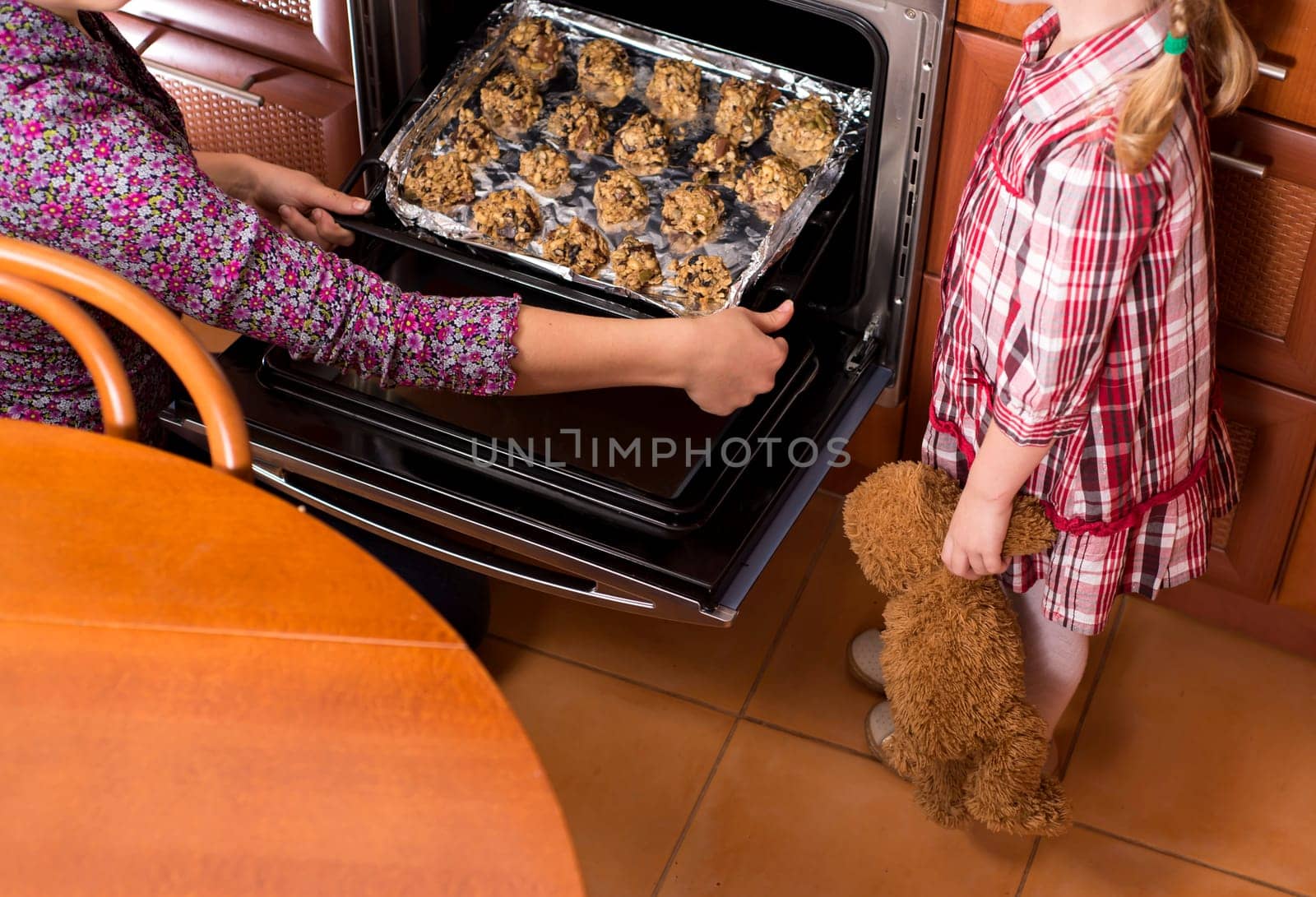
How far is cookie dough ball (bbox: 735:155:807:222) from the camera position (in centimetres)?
140

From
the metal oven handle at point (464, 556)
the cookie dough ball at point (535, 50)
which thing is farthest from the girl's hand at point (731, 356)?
the cookie dough ball at point (535, 50)

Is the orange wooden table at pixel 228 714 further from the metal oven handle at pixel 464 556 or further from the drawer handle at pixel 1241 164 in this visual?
the drawer handle at pixel 1241 164

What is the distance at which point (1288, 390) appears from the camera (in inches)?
52.8

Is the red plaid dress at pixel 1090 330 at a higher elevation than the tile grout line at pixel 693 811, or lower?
higher

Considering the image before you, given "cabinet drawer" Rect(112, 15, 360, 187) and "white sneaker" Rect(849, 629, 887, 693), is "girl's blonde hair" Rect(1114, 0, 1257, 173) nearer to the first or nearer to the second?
"white sneaker" Rect(849, 629, 887, 693)

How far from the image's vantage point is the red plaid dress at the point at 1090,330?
3.16 feet

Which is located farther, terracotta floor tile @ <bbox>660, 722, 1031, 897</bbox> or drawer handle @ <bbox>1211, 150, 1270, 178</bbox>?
terracotta floor tile @ <bbox>660, 722, 1031, 897</bbox>

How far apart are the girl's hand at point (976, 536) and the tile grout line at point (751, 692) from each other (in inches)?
20.3

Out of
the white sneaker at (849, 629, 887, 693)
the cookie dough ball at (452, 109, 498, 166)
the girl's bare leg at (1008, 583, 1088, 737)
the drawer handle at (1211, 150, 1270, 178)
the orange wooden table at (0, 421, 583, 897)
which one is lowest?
the white sneaker at (849, 629, 887, 693)

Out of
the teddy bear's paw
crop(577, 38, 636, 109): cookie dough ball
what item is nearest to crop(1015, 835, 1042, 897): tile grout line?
the teddy bear's paw

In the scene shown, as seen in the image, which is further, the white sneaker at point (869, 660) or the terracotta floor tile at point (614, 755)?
the white sneaker at point (869, 660)

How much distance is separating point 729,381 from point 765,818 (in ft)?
2.02

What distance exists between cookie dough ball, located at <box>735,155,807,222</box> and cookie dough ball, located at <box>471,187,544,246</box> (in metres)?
0.23

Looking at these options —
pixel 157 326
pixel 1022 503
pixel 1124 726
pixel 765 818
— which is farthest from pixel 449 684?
pixel 1124 726
